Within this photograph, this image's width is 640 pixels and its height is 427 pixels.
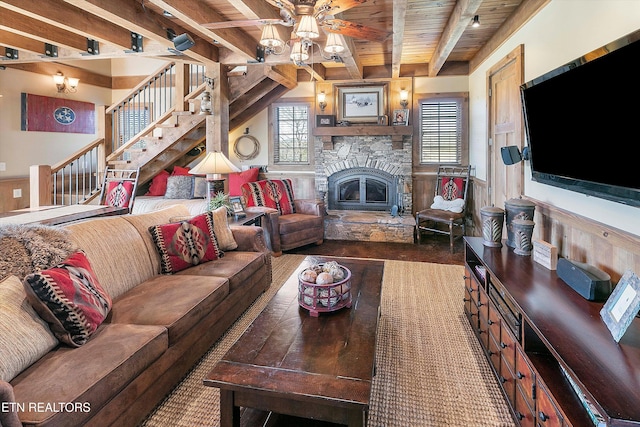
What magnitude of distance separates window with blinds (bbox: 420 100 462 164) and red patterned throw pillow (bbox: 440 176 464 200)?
46cm

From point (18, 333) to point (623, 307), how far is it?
93.8 inches

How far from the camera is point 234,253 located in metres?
3.26

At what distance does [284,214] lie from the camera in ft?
17.7

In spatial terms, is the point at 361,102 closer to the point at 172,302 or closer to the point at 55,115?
the point at 172,302

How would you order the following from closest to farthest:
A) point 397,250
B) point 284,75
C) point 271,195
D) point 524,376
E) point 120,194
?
1. point 524,376
2. point 120,194
3. point 397,250
4. point 271,195
5. point 284,75

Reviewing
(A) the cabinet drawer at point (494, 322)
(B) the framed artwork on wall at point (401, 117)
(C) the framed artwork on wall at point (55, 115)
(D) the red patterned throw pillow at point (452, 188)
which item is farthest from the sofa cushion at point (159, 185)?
(A) the cabinet drawer at point (494, 322)

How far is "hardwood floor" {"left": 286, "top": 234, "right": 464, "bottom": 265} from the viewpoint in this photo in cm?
473

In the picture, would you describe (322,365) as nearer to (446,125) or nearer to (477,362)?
(477,362)

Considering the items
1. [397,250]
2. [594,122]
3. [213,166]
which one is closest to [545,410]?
[594,122]

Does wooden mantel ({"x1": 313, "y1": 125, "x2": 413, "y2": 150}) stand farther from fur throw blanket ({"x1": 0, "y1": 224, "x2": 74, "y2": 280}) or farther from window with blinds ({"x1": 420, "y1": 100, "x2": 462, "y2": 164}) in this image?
fur throw blanket ({"x1": 0, "y1": 224, "x2": 74, "y2": 280})

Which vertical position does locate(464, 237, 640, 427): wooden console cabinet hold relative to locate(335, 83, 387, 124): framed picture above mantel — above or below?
below

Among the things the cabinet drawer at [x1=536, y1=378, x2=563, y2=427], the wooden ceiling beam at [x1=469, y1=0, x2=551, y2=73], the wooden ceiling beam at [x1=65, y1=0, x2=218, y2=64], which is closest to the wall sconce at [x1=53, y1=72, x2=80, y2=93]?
the wooden ceiling beam at [x1=65, y1=0, x2=218, y2=64]

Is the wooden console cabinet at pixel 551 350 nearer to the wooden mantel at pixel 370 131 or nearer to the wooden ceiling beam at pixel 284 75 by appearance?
the wooden mantel at pixel 370 131

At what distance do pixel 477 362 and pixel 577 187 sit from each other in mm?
1205
